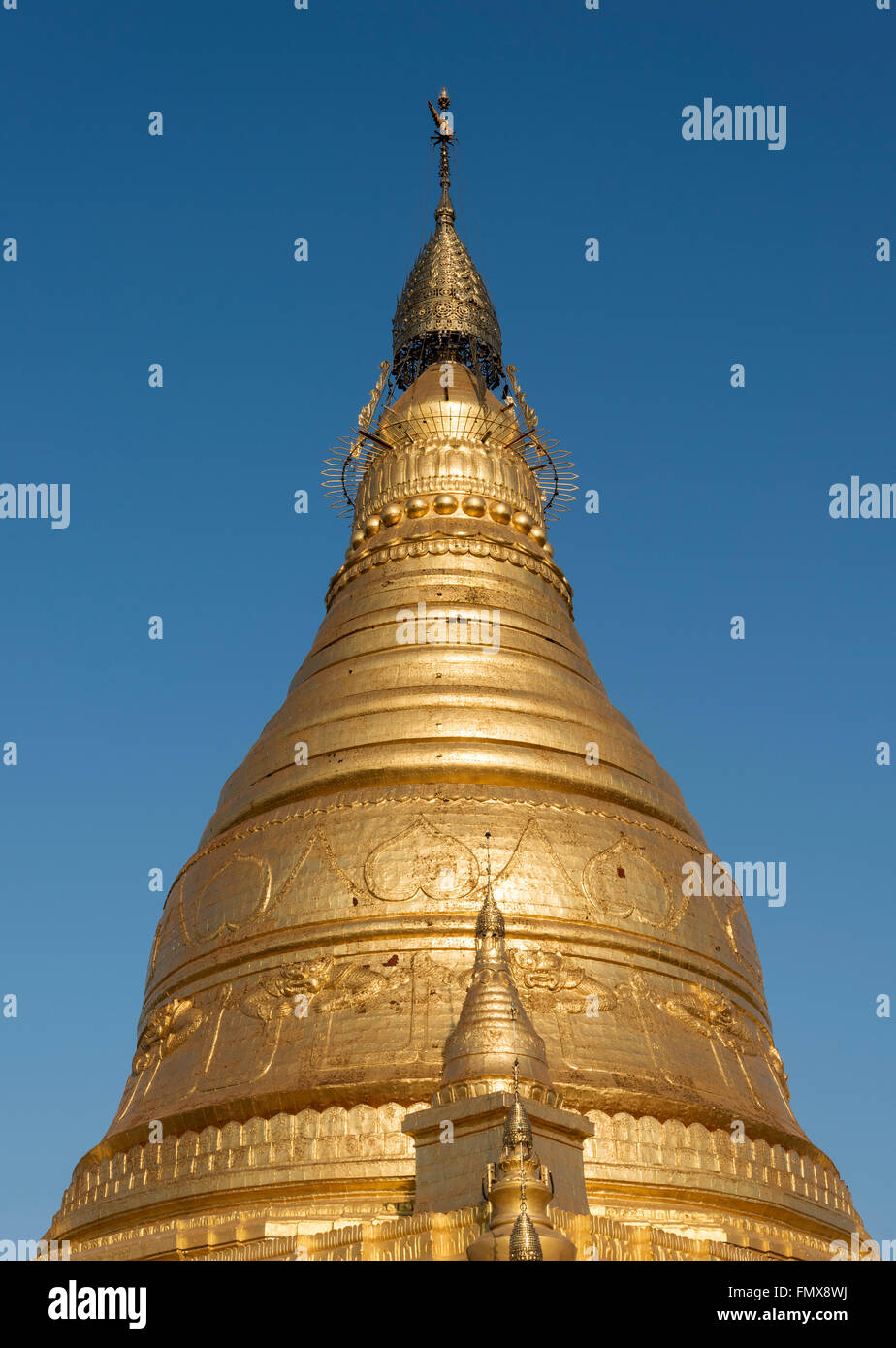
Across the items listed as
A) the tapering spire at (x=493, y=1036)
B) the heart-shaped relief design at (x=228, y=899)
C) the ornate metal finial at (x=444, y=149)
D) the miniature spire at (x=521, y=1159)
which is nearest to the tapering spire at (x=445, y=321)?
the ornate metal finial at (x=444, y=149)

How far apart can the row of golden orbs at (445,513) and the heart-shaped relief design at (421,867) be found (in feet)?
27.1

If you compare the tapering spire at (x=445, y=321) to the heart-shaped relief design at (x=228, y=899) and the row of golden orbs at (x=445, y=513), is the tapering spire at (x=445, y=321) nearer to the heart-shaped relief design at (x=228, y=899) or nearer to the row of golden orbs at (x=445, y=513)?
the row of golden orbs at (x=445, y=513)

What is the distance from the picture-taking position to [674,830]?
81.0ft

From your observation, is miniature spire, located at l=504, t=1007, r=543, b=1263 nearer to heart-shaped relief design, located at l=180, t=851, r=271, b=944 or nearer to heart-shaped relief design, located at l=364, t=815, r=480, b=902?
heart-shaped relief design, located at l=364, t=815, r=480, b=902

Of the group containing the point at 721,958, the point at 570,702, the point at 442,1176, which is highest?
the point at 570,702

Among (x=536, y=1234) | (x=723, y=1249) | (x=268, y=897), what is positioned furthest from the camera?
(x=268, y=897)

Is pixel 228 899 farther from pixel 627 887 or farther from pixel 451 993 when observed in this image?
pixel 627 887

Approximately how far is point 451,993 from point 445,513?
10871 millimetres

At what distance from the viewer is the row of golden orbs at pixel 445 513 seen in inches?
1135

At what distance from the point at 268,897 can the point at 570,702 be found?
19.5 ft

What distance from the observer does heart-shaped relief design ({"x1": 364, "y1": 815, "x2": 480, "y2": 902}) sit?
2172 centimetres

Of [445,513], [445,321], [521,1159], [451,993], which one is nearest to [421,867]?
[451,993]
